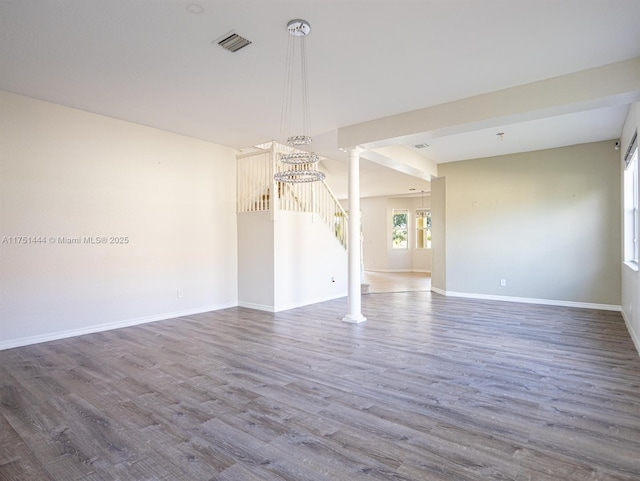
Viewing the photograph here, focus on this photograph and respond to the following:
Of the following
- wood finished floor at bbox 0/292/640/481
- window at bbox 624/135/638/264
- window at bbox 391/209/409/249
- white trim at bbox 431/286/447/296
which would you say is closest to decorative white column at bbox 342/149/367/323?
wood finished floor at bbox 0/292/640/481

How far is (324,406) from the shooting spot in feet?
9.12

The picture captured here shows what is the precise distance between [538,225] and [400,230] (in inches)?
277

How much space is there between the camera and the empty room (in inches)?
94.0

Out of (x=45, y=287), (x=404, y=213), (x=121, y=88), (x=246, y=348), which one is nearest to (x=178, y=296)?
(x=45, y=287)

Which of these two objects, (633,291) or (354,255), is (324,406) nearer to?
(354,255)

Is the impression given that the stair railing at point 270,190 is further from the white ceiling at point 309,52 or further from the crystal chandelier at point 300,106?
the white ceiling at point 309,52

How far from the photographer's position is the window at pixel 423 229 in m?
13.6

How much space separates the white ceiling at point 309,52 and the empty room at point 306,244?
29 millimetres

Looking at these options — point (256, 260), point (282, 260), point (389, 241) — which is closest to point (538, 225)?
point (282, 260)

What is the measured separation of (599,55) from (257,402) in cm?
441

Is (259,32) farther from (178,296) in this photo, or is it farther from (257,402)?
(178,296)

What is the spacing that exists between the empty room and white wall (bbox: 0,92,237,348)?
3cm

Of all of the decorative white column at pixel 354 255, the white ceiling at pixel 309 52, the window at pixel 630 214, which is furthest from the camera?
the decorative white column at pixel 354 255

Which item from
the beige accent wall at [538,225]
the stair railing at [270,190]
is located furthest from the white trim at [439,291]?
the stair railing at [270,190]
